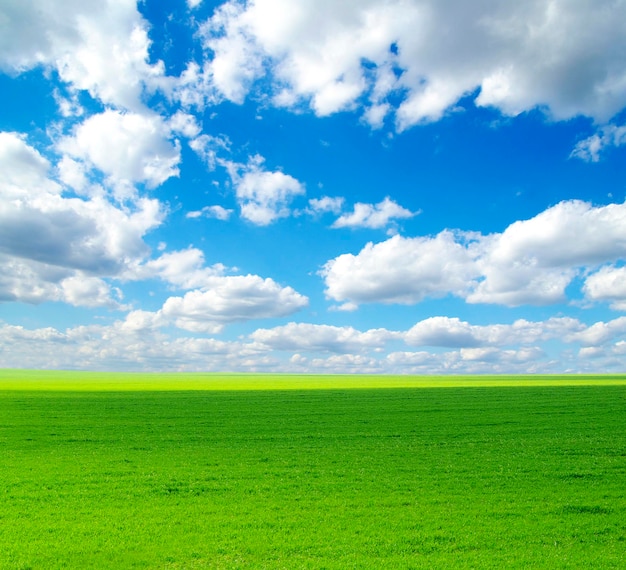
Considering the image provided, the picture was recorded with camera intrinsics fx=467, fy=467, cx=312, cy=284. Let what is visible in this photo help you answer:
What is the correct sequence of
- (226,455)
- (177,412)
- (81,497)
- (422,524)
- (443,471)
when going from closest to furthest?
(422,524)
(81,497)
(443,471)
(226,455)
(177,412)

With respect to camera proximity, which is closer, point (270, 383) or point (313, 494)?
point (313, 494)

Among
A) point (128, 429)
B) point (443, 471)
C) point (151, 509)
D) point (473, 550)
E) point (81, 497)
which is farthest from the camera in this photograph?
point (128, 429)

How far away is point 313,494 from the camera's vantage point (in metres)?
14.2

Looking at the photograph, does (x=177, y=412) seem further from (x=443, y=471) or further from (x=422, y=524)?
(x=422, y=524)

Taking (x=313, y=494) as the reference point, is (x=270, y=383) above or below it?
above

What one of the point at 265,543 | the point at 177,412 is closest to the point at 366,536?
the point at 265,543

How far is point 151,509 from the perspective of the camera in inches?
516

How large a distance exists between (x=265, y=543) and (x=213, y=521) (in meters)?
1.94

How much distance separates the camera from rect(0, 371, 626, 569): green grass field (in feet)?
35.2

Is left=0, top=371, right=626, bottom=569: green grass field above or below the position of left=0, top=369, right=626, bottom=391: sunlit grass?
below

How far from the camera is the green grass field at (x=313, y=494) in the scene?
35.2ft

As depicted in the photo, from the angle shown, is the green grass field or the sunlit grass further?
the sunlit grass

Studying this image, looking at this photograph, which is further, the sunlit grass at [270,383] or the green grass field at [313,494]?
the sunlit grass at [270,383]

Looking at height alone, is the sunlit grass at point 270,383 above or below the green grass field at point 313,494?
above
